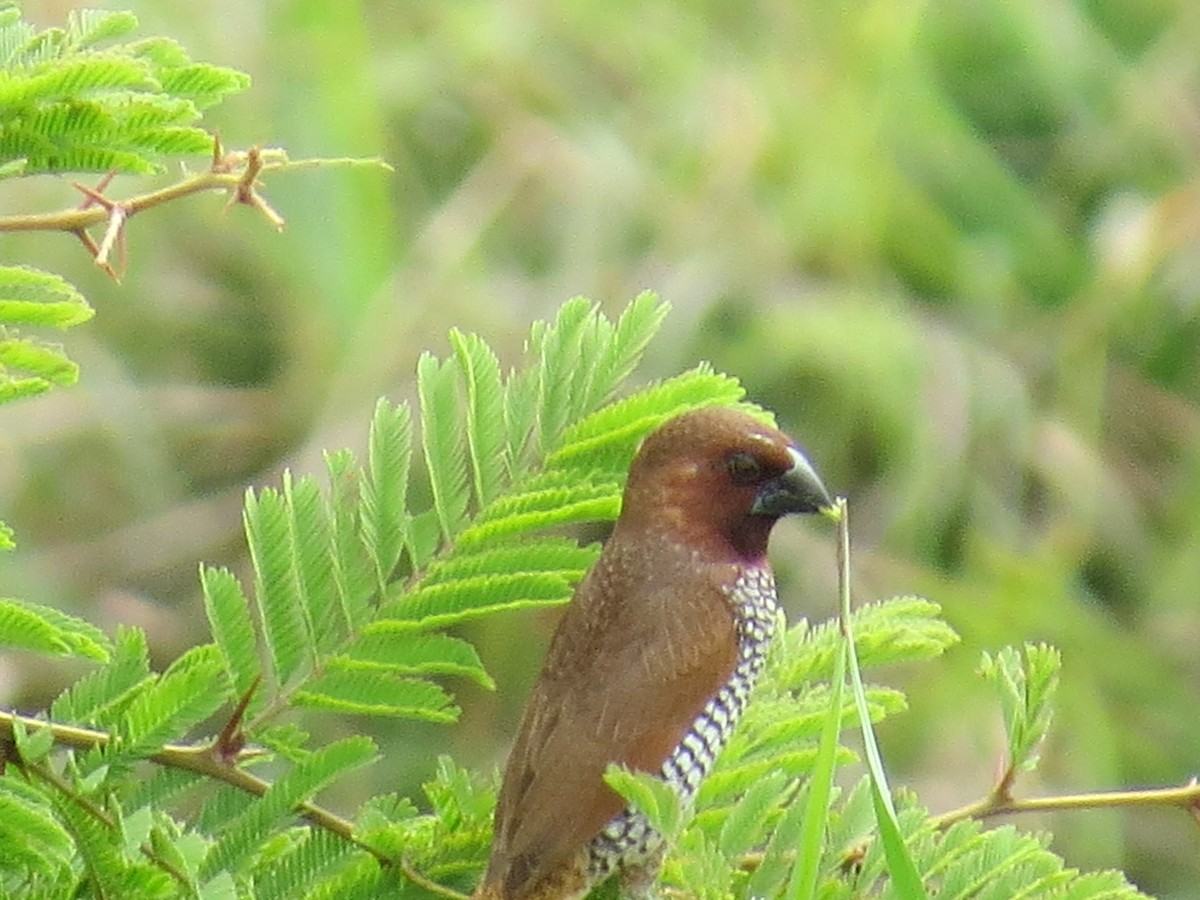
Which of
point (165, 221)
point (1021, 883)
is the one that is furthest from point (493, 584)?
point (165, 221)

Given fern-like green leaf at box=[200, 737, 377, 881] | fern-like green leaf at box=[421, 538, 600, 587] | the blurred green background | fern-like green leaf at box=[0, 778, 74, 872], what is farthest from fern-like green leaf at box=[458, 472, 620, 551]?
the blurred green background

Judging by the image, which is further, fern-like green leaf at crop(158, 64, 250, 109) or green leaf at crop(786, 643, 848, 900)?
fern-like green leaf at crop(158, 64, 250, 109)

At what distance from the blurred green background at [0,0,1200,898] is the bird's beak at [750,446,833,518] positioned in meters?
2.56

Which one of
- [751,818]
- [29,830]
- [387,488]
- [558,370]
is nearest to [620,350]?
[558,370]

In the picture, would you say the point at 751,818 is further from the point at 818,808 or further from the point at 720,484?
the point at 720,484

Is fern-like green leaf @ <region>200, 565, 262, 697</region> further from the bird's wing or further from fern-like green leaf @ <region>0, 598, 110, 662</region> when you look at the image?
the bird's wing

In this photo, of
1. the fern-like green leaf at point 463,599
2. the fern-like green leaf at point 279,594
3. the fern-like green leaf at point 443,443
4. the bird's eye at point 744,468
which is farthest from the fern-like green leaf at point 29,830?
the bird's eye at point 744,468

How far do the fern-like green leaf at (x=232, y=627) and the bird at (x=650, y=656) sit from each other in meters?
0.40

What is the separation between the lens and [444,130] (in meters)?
6.22

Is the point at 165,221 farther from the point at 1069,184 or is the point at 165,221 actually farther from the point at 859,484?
the point at 1069,184

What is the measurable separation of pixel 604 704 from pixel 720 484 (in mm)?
344

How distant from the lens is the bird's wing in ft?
7.68

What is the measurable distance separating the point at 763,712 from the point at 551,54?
4.31 m

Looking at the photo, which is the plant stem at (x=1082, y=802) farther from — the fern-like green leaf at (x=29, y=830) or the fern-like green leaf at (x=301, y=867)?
the fern-like green leaf at (x=29, y=830)
